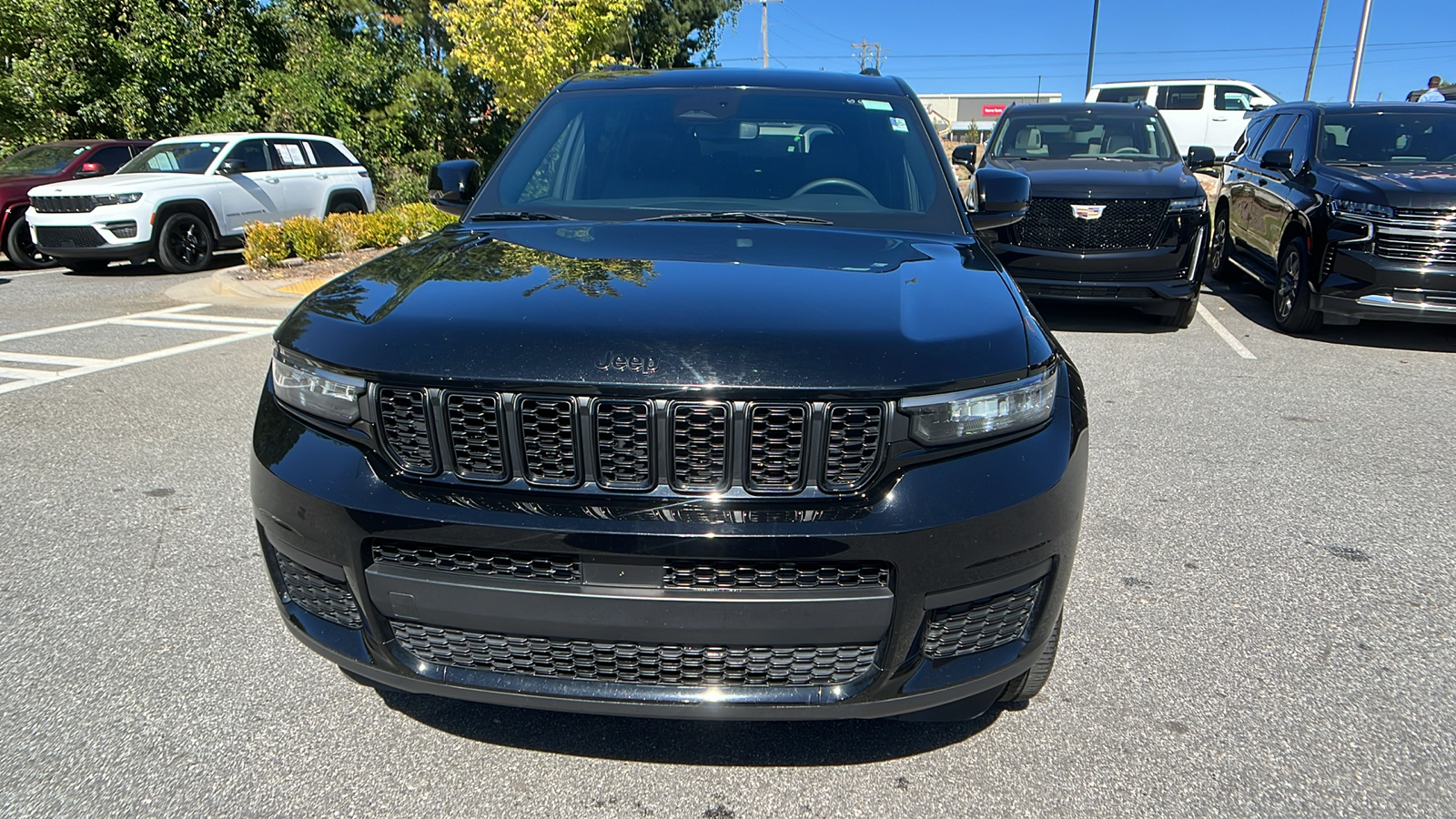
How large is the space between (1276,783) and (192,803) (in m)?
2.54

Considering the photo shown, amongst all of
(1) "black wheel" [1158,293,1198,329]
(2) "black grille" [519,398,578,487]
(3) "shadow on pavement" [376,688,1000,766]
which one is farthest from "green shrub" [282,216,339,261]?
(2) "black grille" [519,398,578,487]

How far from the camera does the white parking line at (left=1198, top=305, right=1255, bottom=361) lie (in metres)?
7.35

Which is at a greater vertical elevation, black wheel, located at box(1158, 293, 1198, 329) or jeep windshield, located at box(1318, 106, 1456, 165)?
jeep windshield, located at box(1318, 106, 1456, 165)

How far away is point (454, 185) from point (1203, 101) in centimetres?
2179

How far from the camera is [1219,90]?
69.6 feet

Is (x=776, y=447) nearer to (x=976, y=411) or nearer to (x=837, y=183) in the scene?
(x=976, y=411)

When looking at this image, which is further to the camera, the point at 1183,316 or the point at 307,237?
the point at 307,237

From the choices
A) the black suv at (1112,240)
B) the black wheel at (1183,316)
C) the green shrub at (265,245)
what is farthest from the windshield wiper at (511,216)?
the green shrub at (265,245)

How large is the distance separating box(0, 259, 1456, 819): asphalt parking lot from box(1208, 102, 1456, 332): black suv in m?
2.43

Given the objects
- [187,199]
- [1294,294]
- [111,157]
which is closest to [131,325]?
[187,199]

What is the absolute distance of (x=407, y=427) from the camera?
198 cm

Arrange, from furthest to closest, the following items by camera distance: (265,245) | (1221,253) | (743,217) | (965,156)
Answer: (265,245) < (1221,253) < (965,156) < (743,217)

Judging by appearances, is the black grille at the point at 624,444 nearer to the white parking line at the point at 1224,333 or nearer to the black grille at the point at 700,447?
the black grille at the point at 700,447

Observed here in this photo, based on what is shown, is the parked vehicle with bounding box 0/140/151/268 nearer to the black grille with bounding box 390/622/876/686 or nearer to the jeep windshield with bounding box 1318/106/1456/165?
the black grille with bounding box 390/622/876/686
